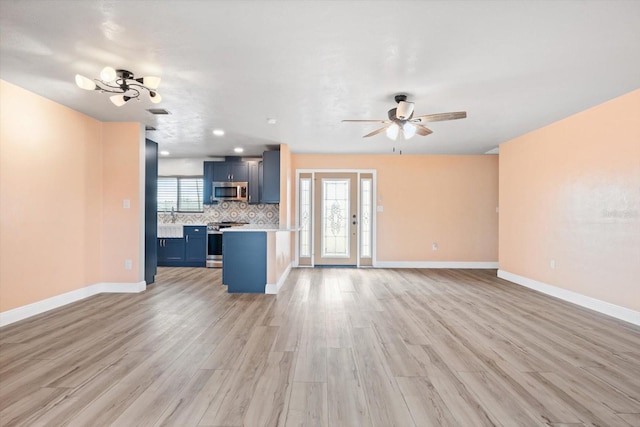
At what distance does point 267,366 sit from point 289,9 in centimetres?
250

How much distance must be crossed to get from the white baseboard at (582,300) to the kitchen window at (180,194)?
259 inches

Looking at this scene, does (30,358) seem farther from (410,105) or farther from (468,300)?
(468,300)

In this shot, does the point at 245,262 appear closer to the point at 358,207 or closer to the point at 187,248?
the point at 187,248

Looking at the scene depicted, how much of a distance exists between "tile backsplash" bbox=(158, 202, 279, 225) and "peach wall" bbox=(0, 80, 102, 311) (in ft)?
9.20

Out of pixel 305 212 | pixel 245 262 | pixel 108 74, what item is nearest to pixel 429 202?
pixel 305 212

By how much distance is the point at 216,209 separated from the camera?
754cm

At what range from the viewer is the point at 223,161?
7312mm

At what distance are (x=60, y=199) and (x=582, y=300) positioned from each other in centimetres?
670

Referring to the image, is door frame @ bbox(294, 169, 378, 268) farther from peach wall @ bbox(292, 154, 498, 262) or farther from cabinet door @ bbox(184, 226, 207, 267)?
cabinet door @ bbox(184, 226, 207, 267)

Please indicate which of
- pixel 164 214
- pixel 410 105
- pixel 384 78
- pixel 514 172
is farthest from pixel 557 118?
pixel 164 214

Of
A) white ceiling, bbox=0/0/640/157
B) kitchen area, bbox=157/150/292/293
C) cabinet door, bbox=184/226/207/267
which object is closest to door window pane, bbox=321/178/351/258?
kitchen area, bbox=157/150/292/293

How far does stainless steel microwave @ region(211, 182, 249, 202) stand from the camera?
23.0 ft

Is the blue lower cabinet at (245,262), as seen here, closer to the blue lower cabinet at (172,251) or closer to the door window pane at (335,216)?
the door window pane at (335,216)

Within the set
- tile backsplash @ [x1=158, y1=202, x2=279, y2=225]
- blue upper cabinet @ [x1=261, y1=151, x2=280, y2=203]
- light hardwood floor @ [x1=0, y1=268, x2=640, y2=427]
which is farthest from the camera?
tile backsplash @ [x1=158, y1=202, x2=279, y2=225]
